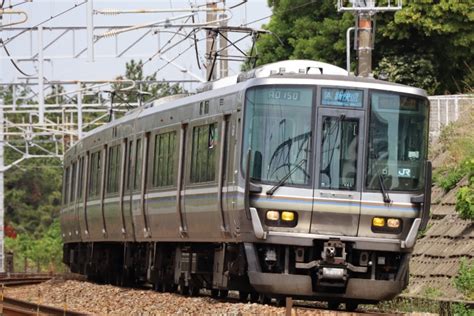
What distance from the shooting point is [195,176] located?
66.6 ft

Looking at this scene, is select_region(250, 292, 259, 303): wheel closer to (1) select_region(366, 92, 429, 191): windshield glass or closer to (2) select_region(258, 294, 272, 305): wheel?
(2) select_region(258, 294, 272, 305): wheel

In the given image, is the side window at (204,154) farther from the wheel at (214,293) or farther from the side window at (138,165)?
the side window at (138,165)

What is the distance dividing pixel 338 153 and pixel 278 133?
777 mm

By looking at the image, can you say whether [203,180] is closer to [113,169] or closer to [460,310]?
[460,310]

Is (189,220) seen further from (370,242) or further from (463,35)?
(463,35)

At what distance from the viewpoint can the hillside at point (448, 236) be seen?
21297 mm

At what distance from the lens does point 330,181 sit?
17.9m

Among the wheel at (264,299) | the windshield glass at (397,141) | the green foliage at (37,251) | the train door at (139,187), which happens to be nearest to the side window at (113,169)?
the train door at (139,187)

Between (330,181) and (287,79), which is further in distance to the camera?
(287,79)

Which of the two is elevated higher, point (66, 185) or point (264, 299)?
point (66, 185)

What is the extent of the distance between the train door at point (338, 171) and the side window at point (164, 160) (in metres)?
3.83

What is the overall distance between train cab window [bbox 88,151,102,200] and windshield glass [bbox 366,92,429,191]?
10250 mm

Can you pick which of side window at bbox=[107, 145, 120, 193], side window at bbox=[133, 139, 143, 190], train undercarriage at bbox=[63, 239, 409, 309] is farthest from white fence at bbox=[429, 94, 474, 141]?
train undercarriage at bbox=[63, 239, 409, 309]

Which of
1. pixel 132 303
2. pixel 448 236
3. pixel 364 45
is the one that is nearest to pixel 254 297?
pixel 132 303
